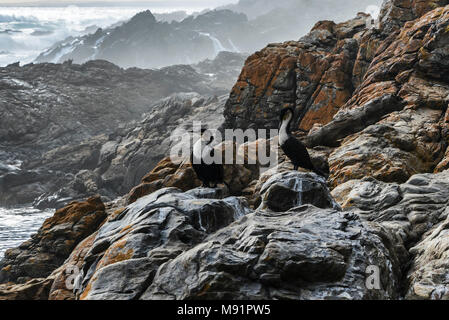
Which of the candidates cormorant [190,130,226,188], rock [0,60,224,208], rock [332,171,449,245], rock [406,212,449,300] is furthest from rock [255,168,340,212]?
rock [0,60,224,208]

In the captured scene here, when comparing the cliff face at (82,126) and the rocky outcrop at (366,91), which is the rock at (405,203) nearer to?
the rocky outcrop at (366,91)

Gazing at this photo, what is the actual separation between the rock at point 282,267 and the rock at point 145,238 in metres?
0.43

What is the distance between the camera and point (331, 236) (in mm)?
6984

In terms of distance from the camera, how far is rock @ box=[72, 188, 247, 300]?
6.48 m

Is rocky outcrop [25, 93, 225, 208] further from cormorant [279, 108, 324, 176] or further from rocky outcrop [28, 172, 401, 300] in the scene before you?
rocky outcrop [28, 172, 401, 300]

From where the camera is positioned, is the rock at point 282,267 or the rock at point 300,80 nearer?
the rock at point 282,267

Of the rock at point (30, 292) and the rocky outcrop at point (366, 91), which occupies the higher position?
the rocky outcrop at point (366, 91)

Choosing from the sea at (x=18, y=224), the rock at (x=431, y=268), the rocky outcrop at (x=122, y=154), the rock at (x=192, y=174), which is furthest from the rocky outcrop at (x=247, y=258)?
the rocky outcrop at (x=122, y=154)

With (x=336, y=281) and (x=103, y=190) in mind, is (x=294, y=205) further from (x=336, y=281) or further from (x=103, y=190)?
(x=103, y=190)

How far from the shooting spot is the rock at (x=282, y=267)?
5.91 m

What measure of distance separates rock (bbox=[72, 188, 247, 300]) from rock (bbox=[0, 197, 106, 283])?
353 inches

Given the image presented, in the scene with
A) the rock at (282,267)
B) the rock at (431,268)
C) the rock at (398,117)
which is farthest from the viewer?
the rock at (398,117)

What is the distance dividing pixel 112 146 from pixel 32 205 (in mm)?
18820

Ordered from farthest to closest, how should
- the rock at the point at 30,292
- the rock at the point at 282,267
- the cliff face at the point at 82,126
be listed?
the cliff face at the point at 82,126 → the rock at the point at 30,292 → the rock at the point at 282,267
